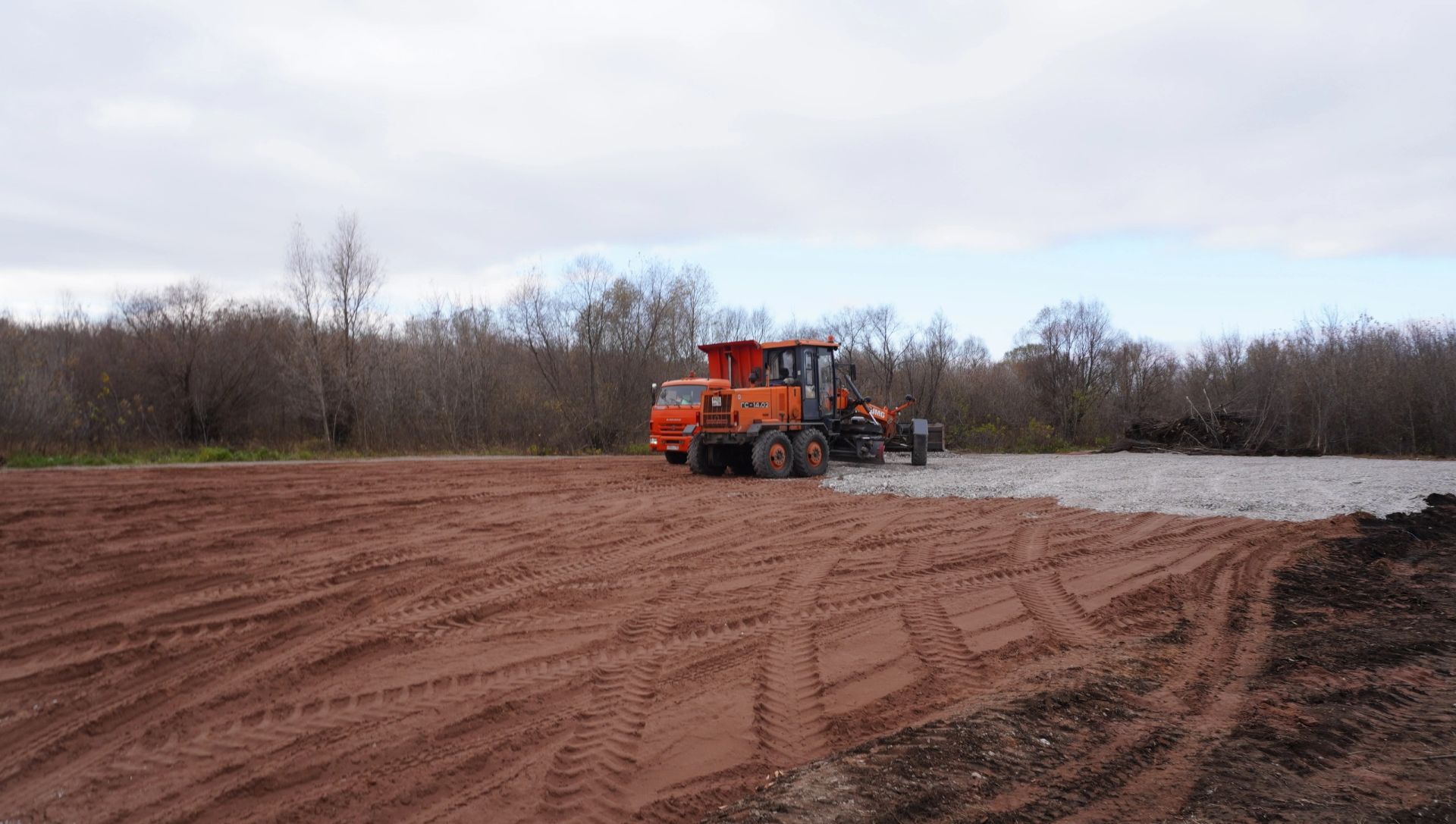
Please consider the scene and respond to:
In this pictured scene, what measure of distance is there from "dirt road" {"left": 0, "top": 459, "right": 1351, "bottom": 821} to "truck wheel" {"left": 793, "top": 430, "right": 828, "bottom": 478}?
6.34m

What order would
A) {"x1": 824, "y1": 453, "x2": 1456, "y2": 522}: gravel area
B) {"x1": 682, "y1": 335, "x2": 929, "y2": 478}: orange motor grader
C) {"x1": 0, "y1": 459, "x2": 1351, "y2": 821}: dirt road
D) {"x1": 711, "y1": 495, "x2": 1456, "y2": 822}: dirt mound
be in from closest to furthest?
{"x1": 711, "y1": 495, "x2": 1456, "y2": 822}: dirt mound < {"x1": 0, "y1": 459, "x2": 1351, "y2": 821}: dirt road < {"x1": 824, "y1": 453, "x2": 1456, "y2": 522}: gravel area < {"x1": 682, "y1": 335, "x2": 929, "y2": 478}: orange motor grader

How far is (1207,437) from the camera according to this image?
28.2 m

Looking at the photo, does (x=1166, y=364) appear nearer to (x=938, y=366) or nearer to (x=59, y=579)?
(x=938, y=366)

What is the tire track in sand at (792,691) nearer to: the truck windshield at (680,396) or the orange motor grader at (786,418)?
the orange motor grader at (786,418)

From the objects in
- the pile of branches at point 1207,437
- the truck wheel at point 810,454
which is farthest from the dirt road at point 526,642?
the pile of branches at point 1207,437

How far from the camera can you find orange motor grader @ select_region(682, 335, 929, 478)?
58.9ft

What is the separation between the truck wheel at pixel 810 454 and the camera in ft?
59.8

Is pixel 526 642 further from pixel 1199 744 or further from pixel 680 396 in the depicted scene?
pixel 680 396

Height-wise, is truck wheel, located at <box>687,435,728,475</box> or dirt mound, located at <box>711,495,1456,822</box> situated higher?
truck wheel, located at <box>687,435,728,475</box>

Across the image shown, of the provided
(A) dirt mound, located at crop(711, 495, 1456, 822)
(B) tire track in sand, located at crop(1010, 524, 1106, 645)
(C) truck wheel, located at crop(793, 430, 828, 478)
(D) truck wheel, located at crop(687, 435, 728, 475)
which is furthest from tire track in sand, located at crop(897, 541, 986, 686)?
(D) truck wheel, located at crop(687, 435, 728, 475)

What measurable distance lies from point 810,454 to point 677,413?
435cm

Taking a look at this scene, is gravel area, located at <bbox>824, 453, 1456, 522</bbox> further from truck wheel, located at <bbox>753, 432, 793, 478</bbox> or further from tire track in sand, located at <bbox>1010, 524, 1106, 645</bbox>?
tire track in sand, located at <bbox>1010, 524, 1106, 645</bbox>

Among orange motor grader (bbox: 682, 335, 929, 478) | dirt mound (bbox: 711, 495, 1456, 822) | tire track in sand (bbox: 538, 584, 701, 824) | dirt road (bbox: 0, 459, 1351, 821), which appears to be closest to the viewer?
dirt mound (bbox: 711, 495, 1456, 822)

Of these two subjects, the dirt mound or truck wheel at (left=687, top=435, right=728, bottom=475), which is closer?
the dirt mound
